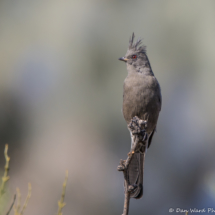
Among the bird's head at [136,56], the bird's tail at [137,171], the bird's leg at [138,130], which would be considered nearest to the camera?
the bird's leg at [138,130]

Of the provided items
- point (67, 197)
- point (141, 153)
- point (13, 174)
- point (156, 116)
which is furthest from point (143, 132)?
point (13, 174)

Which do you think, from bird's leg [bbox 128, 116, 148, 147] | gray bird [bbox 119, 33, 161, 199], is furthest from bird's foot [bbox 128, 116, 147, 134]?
gray bird [bbox 119, 33, 161, 199]

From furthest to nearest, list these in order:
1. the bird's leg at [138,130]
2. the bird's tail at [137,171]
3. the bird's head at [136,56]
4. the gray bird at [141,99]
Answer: the bird's head at [136,56] < the gray bird at [141,99] < the bird's tail at [137,171] < the bird's leg at [138,130]

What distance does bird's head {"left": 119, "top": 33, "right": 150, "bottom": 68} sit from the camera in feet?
18.7

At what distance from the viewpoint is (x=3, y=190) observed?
6.90ft

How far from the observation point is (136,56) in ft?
19.1

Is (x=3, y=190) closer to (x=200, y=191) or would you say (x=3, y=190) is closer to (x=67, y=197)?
(x=67, y=197)

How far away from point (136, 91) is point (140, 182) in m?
1.52

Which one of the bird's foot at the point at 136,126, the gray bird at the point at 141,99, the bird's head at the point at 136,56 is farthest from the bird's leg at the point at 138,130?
the bird's head at the point at 136,56

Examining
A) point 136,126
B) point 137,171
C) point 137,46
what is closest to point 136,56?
point 137,46

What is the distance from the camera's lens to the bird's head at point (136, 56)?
18.7 feet

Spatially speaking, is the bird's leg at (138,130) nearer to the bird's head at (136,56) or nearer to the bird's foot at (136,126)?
the bird's foot at (136,126)

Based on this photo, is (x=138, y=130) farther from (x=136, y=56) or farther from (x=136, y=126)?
(x=136, y=56)

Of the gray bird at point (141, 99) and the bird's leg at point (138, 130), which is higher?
the gray bird at point (141, 99)
